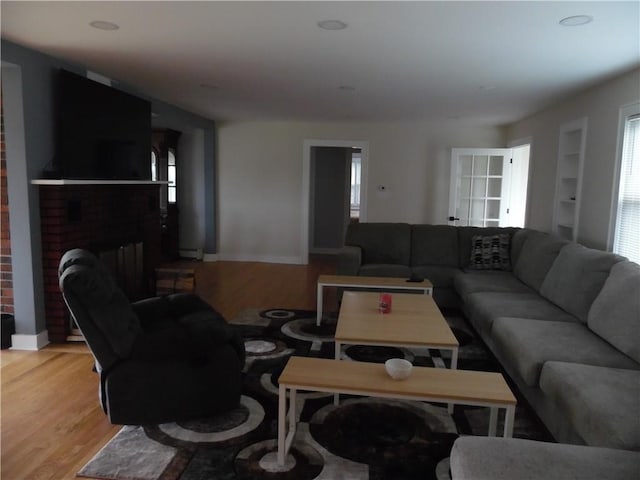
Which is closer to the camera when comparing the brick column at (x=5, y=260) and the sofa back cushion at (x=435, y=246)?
the brick column at (x=5, y=260)

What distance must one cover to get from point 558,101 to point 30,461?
544cm

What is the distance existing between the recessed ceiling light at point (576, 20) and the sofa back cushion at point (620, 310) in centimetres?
148

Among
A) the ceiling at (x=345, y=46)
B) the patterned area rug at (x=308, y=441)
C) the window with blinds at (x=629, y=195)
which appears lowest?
the patterned area rug at (x=308, y=441)

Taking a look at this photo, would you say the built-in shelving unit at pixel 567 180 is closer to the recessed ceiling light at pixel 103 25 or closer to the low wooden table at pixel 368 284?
the low wooden table at pixel 368 284

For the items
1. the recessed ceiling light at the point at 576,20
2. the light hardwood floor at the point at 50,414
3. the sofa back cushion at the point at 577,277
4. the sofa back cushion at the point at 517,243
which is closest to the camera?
the light hardwood floor at the point at 50,414

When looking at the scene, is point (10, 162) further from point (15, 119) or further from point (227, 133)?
point (227, 133)

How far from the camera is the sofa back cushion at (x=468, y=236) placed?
5.17 meters

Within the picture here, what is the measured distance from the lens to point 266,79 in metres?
4.15

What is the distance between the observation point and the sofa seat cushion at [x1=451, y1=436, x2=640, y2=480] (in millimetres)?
1563

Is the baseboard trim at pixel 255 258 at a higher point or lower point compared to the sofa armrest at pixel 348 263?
lower

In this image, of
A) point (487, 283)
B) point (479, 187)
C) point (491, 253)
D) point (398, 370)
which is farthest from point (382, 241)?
point (398, 370)

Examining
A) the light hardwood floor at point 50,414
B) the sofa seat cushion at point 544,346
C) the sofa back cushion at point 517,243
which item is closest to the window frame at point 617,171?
the sofa back cushion at point 517,243

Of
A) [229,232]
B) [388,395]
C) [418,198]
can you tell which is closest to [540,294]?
[388,395]

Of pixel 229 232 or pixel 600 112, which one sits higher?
pixel 600 112
